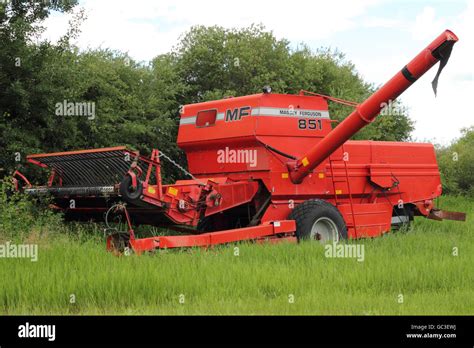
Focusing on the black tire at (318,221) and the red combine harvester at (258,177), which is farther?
the black tire at (318,221)

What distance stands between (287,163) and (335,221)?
134cm

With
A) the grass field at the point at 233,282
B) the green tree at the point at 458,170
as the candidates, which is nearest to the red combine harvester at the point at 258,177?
the grass field at the point at 233,282

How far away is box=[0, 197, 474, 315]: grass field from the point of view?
24.3 ft

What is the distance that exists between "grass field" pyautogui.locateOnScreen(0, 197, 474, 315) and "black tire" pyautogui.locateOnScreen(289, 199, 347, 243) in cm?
157

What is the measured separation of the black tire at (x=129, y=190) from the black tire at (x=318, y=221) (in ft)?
10.0

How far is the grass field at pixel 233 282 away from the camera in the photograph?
24.3 feet

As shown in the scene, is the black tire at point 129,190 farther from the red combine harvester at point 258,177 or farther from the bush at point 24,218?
the bush at point 24,218

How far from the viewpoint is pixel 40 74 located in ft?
43.2

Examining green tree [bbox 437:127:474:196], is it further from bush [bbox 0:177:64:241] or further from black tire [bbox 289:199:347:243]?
bush [bbox 0:177:64:241]

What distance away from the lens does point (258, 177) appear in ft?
40.8

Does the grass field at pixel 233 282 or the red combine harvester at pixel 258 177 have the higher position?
the red combine harvester at pixel 258 177

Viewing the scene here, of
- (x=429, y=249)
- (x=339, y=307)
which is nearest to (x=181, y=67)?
(x=429, y=249)

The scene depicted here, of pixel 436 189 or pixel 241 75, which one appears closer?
pixel 436 189

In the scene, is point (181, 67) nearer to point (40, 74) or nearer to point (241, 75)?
point (241, 75)
